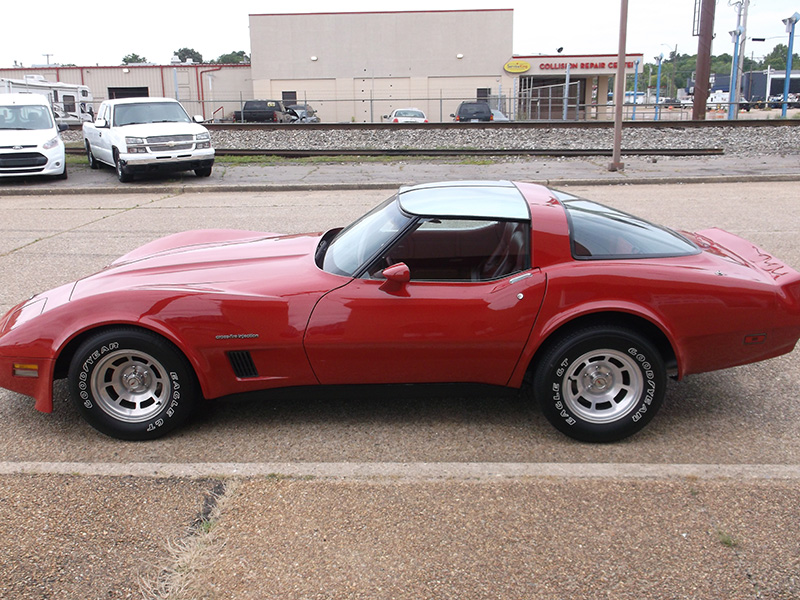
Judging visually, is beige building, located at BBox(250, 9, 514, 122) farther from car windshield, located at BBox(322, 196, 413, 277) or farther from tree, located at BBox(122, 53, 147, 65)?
tree, located at BBox(122, 53, 147, 65)

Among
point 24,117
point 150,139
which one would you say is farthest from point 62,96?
point 150,139

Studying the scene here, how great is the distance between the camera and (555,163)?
59.9ft

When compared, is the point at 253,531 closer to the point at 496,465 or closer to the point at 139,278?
the point at 496,465

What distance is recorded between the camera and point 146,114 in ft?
53.7

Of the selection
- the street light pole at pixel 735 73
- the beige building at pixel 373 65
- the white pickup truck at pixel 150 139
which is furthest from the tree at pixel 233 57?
the white pickup truck at pixel 150 139

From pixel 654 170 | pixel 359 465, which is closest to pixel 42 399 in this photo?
pixel 359 465

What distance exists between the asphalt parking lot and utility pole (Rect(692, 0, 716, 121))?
27.5 meters

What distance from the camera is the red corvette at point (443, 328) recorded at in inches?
141

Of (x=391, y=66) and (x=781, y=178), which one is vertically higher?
(x=391, y=66)

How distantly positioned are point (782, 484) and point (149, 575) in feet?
9.10

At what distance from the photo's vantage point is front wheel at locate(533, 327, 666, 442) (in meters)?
3.53

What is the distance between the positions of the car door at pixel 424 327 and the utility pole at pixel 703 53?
28439mm

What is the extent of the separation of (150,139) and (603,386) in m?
14.1

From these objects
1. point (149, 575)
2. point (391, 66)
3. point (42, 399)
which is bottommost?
point (149, 575)
